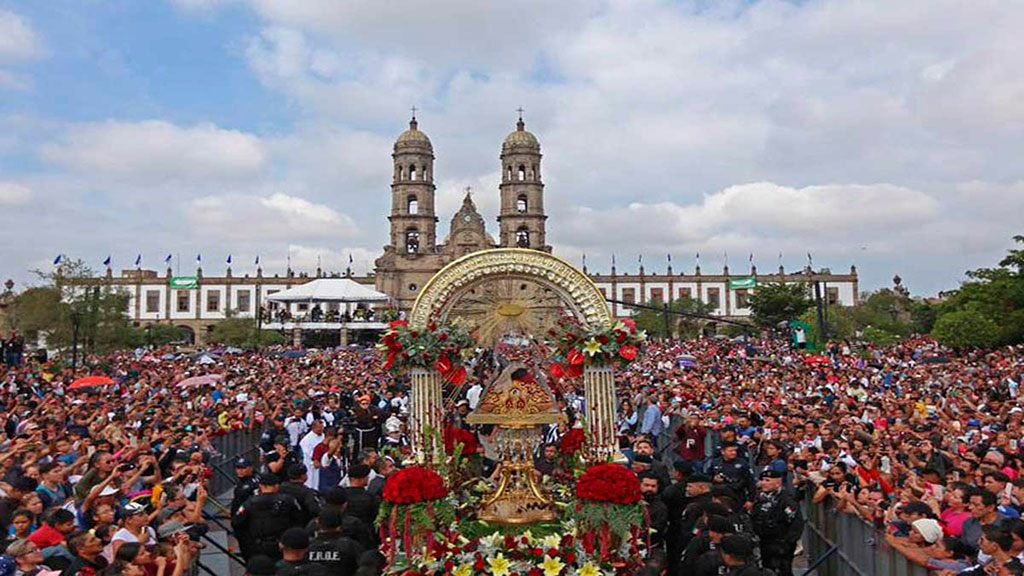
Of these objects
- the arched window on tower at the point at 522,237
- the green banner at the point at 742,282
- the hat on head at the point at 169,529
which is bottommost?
the hat on head at the point at 169,529

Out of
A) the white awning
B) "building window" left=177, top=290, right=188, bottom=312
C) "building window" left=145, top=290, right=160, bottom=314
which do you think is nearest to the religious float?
the white awning

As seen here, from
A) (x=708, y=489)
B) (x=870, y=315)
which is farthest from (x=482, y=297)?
(x=870, y=315)

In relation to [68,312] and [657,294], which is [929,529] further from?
[657,294]

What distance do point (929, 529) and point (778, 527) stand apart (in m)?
1.90

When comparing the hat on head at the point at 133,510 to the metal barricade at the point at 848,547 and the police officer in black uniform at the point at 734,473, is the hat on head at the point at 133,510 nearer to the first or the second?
the police officer in black uniform at the point at 734,473

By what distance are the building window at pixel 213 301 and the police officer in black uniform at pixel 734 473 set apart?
84828 millimetres

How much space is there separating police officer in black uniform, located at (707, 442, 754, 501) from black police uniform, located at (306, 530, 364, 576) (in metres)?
4.11

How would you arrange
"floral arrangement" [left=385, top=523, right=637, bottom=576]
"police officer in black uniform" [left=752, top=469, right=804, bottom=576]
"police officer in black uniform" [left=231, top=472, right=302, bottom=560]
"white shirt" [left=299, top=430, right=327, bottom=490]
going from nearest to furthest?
"floral arrangement" [left=385, top=523, right=637, bottom=576]
"police officer in black uniform" [left=231, top=472, right=302, bottom=560]
"police officer in black uniform" [left=752, top=469, right=804, bottom=576]
"white shirt" [left=299, top=430, right=327, bottom=490]

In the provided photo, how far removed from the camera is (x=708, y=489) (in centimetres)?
857

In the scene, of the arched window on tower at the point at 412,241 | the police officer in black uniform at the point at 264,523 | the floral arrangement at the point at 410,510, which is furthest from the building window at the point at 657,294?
the police officer in black uniform at the point at 264,523

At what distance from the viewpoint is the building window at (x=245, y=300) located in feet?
289

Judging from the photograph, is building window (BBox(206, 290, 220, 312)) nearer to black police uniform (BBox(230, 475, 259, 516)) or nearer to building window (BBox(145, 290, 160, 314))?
building window (BBox(145, 290, 160, 314))

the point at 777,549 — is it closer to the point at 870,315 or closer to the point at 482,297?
the point at 482,297

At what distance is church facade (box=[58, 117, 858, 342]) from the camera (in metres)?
74.0
